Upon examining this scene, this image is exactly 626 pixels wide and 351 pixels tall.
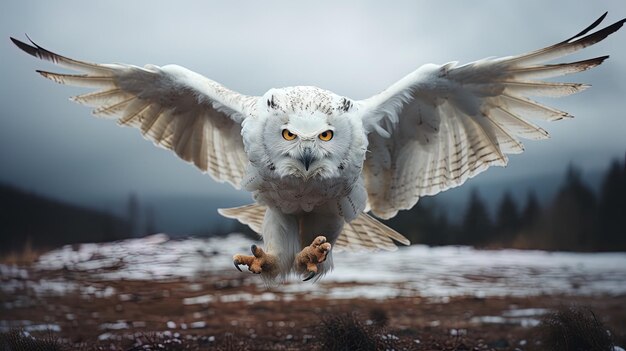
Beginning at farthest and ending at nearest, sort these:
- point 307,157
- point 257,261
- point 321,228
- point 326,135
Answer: point 321,228, point 257,261, point 326,135, point 307,157

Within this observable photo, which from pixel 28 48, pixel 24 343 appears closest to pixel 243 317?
pixel 24 343

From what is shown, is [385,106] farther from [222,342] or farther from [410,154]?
[222,342]

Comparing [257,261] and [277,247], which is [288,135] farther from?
[277,247]

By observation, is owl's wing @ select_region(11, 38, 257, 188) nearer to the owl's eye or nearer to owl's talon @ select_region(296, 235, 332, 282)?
the owl's eye

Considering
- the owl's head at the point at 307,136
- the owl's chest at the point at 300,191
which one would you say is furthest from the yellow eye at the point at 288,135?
the owl's chest at the point at 300,191

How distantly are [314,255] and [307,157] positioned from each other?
2.58 ft

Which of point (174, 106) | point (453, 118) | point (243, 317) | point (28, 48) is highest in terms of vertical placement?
point (28, 48)

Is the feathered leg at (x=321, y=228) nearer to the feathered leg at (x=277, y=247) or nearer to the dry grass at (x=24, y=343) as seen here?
the feathered leg at (x=277, y=247)

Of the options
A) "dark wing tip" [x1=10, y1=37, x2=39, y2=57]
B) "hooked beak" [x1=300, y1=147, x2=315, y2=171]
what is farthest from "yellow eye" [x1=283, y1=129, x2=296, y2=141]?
"dark wing tip" [x1=10, y1=37, x2=39, y2=57]

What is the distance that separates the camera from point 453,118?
4840 mm

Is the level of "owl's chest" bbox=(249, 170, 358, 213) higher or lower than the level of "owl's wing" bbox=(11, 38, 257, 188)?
lower

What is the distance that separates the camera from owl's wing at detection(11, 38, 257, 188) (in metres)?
4.56

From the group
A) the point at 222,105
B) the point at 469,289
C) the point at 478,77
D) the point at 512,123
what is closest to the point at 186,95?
the point at 222,105

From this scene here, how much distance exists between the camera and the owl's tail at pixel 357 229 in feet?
17.7
